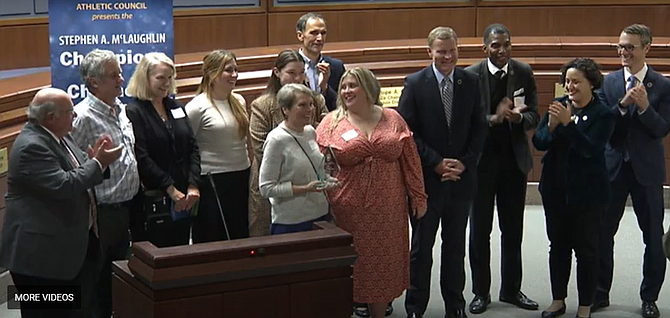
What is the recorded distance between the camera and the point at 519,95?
15.3 feet

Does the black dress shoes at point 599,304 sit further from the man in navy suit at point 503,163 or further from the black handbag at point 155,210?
the black handbag at point 155,210

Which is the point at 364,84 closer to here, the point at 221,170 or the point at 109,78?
the point at 221,170

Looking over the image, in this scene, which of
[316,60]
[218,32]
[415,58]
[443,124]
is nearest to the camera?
[443,124]

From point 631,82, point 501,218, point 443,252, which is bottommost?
point 443,252

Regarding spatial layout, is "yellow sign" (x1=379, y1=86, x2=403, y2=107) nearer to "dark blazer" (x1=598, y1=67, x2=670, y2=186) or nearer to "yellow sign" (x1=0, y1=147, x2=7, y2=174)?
"dark blazer" (x1=598, y1=67, x2=670, y2=186)

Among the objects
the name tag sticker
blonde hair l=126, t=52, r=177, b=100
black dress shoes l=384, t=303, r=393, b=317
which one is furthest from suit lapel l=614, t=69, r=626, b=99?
blonde hair l=126, t=52, r=177, b=100

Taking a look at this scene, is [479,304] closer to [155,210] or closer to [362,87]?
[362,87]

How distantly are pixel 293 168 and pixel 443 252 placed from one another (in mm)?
952

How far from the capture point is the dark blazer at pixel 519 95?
4.59 metres

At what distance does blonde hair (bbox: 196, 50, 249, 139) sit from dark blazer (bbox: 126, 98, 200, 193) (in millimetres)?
173

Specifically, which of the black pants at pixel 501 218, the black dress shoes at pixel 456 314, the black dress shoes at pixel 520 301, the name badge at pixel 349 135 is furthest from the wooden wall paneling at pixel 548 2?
the name badge at pixel 349 135

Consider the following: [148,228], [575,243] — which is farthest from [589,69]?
[148,228]

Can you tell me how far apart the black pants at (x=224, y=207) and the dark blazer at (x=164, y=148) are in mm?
130

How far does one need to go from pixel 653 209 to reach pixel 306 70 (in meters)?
1.78
